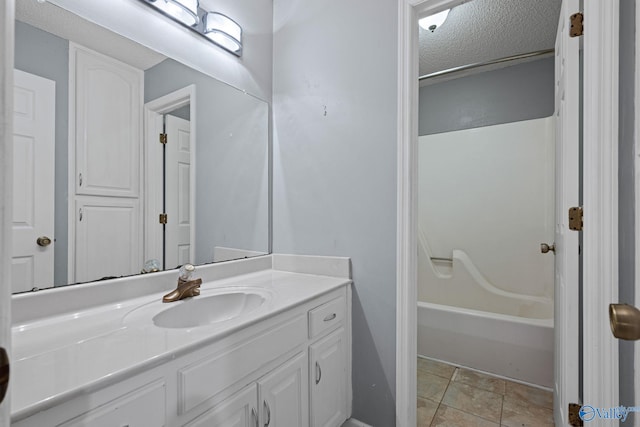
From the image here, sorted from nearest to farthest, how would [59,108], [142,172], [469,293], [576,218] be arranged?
[59,108]
[576,218]
[142,172]
[469,293]

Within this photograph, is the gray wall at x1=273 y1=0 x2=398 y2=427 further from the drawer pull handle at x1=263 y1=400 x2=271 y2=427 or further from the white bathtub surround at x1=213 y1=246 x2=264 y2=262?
the drawer pull handle at x1=263 y1=400 x2=271 y2=427

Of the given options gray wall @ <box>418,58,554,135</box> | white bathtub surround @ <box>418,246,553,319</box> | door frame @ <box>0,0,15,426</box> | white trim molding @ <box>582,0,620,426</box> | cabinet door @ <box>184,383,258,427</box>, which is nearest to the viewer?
door frame @ <box>0,0,15,426</box>

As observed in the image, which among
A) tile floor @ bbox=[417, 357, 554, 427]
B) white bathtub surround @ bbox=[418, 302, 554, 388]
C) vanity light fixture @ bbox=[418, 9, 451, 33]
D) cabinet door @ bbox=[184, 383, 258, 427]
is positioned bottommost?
tile floor @ bbox=[417, 357, 554, 427]

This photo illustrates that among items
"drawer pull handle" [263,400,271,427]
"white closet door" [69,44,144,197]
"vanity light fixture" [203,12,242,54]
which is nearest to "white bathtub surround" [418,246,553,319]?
"drawer pull handle" [263,400,271,427]

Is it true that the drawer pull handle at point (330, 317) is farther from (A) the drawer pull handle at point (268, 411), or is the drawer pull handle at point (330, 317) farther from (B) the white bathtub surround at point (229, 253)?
(B) the white bathtub surround at point (229, 253)

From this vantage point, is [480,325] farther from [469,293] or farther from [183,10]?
[183,10]

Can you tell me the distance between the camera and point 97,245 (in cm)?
109

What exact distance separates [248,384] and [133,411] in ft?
1.14

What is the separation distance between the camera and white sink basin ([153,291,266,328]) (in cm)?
109

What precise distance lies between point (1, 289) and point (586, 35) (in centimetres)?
152

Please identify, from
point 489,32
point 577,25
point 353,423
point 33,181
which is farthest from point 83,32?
point 489,32

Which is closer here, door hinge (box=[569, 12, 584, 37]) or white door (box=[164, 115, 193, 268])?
door hinge (box=[569, 12, 584, 37])

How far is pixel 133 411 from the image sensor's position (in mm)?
667

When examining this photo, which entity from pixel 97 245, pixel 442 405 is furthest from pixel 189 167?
pixel 442 405
